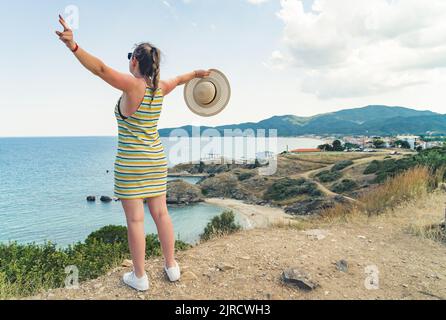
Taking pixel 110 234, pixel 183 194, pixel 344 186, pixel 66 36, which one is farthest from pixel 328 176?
pixel 66 36

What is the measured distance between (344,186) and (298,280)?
46.7 metres

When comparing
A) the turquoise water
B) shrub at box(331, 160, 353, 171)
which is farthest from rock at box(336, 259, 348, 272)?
shrub at box(331, 160, 353, 171)

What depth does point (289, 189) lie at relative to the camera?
52.3 metres

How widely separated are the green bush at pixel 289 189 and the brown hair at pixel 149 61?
45.7m

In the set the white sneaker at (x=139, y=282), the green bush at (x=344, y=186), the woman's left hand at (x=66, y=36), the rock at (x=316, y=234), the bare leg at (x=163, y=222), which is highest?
the woman's left hand at (x=66, y=36)

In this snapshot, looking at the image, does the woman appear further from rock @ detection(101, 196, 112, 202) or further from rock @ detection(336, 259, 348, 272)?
rock @ detection(101, 196, 112, 202)

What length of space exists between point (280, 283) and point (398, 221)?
13.3 feet

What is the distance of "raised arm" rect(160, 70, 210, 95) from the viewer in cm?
343

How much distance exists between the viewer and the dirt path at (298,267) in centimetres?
359

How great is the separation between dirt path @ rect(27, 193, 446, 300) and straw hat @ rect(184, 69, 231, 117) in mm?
1875

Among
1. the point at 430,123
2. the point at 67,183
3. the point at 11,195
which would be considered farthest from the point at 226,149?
the point at 430,123

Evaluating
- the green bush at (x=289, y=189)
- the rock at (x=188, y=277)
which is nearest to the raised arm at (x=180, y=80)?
the rock at (x=188, y=277)

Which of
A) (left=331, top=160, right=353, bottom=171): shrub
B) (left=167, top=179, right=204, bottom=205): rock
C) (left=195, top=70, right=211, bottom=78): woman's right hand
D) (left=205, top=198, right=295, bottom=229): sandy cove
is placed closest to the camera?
(left=195, top=70, right=211, bottom=78): woman's right hand

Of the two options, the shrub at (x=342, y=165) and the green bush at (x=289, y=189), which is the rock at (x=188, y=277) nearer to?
the green bush at (x=289, y=189)
